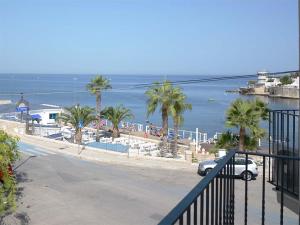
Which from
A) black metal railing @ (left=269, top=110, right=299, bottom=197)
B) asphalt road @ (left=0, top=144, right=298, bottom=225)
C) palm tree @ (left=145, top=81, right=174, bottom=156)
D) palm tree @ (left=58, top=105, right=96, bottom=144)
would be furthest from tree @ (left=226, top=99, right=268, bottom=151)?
black metal railing @ (left=269, top=110, right=299, bottom=197)

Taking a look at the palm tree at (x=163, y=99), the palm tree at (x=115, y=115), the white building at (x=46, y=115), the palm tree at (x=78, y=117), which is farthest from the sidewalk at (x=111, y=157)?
the white building at (x=46, y=115)

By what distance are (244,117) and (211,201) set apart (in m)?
25.3

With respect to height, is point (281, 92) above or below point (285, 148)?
below

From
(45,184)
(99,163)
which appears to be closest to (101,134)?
(99,163)

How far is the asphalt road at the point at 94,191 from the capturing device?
1532 cm

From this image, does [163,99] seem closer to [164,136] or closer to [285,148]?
[164,136]

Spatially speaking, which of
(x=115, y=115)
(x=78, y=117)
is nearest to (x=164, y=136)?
(x=78, y=117)

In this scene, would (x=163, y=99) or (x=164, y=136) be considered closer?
(x=164, y=136)

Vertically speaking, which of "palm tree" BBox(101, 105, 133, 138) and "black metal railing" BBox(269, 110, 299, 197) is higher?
"black metal railing" BBox(269, 110, 299, 197)

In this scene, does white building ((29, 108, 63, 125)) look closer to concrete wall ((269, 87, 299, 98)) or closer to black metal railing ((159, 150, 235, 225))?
black metal railing ((159, 150, 235, 225))

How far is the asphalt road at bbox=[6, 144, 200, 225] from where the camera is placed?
50.3ft

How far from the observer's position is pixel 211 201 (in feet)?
10.3

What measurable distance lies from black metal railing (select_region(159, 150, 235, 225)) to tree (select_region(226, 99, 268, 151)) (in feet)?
79.2

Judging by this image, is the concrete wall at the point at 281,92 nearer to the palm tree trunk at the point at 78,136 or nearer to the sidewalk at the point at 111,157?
the palm tree trunk at the point at 78,136
